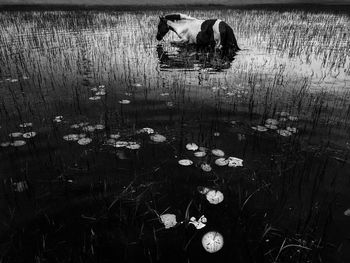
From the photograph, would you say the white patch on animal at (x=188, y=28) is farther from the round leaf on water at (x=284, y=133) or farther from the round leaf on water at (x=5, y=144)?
the round leaf on water at (x=5, y=144)

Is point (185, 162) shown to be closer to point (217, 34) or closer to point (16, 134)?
point (16, 134)

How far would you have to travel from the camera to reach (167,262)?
2623mm

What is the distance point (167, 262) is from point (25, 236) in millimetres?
1561

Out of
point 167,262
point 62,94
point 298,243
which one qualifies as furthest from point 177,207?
point 62,94

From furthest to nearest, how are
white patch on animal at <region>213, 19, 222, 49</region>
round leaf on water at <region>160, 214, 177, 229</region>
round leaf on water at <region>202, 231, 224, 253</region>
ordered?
white patch on animal at <region>213, 19, 222, 49</region> < round leaf on water at <region>160, 214, 177, 229</region> < round leaf on water at <region>202, 231, 224, 253</region>

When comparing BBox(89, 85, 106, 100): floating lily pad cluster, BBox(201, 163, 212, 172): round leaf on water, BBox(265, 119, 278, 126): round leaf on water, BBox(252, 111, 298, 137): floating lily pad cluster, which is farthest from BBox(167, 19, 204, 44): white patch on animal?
BBox(201, 163, 212, 172): round leaf on water

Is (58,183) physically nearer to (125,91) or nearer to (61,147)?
(61,147)

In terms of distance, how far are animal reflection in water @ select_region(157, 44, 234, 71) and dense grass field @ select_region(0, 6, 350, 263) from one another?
944 mm

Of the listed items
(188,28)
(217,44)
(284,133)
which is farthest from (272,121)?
(188,28)

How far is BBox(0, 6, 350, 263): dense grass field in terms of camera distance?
2822 millimetres

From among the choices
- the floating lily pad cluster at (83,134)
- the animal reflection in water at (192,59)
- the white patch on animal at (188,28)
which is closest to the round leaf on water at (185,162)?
the floating lily pad cluster at (83,134)

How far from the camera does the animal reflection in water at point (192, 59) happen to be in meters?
9.26

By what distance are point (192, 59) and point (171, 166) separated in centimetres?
724

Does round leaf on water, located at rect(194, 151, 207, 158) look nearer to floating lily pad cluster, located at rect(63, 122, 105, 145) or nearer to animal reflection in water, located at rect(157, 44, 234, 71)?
floating lily pad cluster, located at rect(63, 122, 105, 145)
